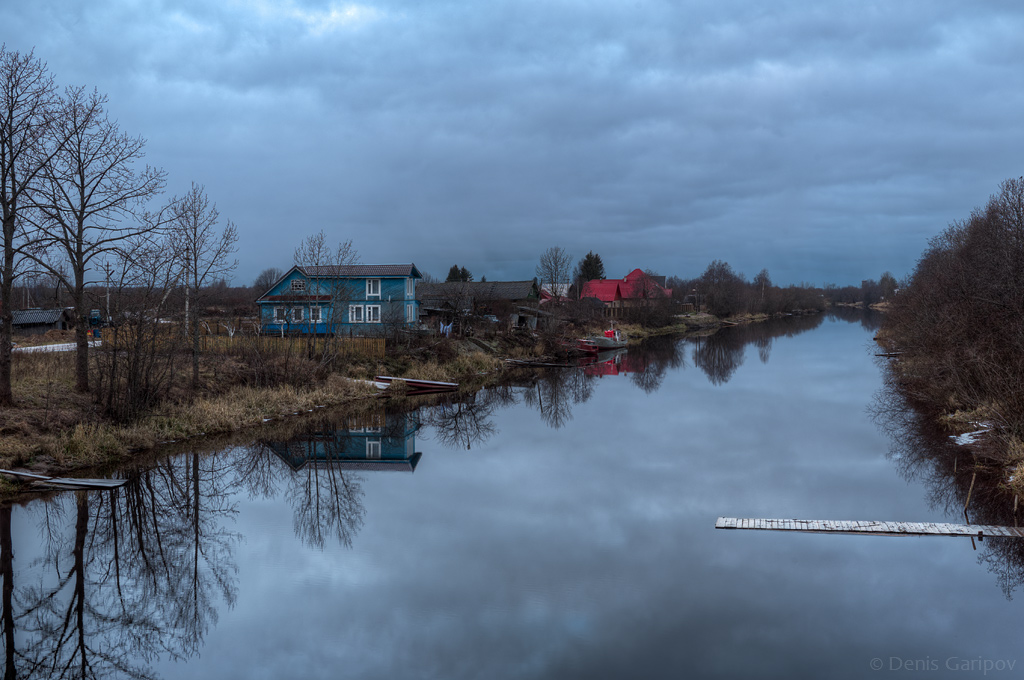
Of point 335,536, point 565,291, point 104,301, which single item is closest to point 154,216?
point 104,301

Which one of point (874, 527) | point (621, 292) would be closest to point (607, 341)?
point (621, 292)

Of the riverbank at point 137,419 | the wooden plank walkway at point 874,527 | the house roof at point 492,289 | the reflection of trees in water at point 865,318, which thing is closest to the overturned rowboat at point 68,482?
the riverbank at point 137,419

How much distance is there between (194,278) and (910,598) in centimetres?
1952

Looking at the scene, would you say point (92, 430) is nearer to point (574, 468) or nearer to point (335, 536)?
point (335, 536)

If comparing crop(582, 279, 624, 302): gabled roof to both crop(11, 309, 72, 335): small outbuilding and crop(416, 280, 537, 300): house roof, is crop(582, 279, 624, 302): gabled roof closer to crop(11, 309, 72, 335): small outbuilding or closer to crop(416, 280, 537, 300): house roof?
crop(416, 280, 537, 300): house roof

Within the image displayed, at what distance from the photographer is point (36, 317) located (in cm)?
3688

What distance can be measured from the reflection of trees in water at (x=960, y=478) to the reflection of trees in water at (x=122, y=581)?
35.0ft

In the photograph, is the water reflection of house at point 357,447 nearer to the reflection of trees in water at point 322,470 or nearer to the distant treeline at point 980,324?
the reflection of trees in water at point 322,470

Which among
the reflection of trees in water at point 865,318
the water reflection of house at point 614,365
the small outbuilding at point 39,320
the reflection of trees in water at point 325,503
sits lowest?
the reflection of trees in water at point 325,503

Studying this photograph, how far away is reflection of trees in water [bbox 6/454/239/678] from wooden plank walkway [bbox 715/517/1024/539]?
8216 millimetres

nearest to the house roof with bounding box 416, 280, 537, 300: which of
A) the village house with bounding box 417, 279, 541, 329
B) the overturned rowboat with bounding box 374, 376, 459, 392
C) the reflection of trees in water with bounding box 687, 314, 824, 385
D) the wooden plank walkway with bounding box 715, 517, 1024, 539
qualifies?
the village house with bounding box 417, 279, 541, 329

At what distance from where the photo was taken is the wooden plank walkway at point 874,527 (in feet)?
36.4

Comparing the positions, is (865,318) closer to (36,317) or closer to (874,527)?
(36,317)

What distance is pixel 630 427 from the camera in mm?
22531
